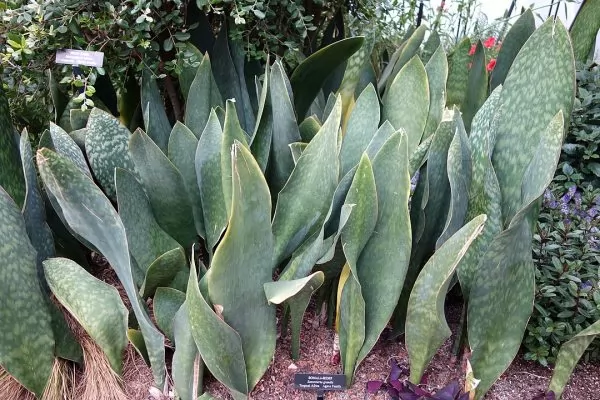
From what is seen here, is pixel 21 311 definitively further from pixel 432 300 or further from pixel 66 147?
pixel 432 300

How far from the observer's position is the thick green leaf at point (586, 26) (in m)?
1.20

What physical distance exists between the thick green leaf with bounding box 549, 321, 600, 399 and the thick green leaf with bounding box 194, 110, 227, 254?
548 mm

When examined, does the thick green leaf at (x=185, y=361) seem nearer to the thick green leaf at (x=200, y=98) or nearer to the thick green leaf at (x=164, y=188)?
the thick green leaf at (x=164, y=188)

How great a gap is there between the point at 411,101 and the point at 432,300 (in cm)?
42

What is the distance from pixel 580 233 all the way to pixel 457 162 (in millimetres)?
407

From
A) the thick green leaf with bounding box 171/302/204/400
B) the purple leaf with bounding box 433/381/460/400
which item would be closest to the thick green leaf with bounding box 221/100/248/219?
the thick green leaf with bounding box 171/302/204/400

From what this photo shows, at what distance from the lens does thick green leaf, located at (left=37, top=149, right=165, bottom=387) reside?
0.75 metres

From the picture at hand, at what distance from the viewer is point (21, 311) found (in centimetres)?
79

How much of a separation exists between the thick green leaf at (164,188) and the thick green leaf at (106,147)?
0.28 feet

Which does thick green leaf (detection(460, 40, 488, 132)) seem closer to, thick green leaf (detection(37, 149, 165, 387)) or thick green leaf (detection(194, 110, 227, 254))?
thick green leaf (detection(194, 110, 227, 254))

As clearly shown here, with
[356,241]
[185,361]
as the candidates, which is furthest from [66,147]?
[356,241]

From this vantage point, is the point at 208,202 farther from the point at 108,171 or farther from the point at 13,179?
the point at 13,179

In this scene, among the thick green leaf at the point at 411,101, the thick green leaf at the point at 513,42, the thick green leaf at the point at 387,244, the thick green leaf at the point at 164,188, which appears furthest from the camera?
the thick green leaf at the point at 513,42

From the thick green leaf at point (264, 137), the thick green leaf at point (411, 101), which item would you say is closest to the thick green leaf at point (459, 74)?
the thick green leaf at point (411, 101)
